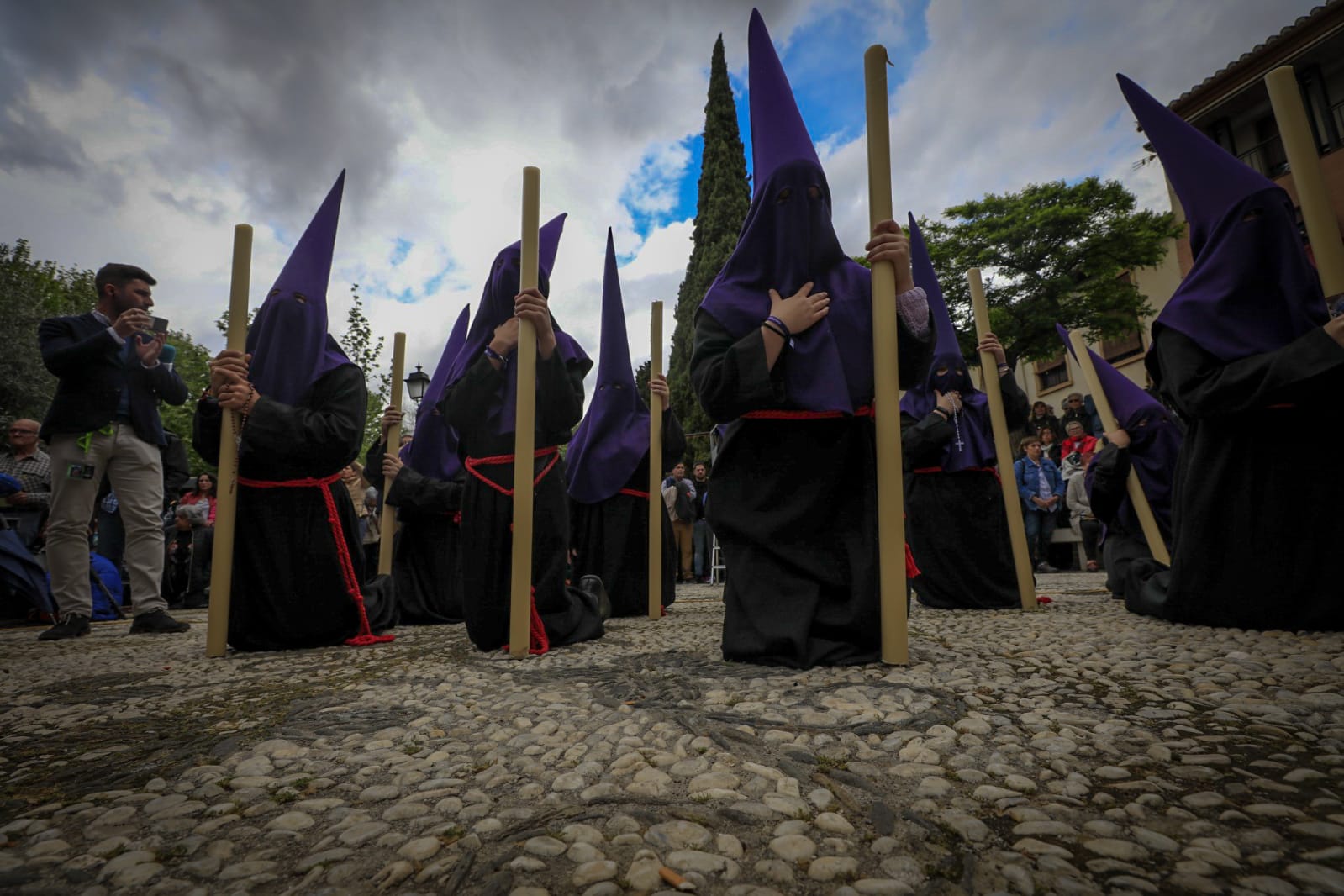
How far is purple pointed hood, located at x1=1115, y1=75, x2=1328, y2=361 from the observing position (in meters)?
2.60

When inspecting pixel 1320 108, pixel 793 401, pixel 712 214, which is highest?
pixel 712 214

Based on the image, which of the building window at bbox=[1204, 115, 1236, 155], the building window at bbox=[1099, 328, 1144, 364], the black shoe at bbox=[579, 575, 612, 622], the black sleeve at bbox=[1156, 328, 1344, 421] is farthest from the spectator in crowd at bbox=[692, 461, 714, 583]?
the building window at bbox=[1099, 328, 1144, 364]

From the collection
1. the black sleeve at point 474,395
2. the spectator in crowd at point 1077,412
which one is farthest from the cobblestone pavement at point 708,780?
the spectator in crowd at point 1077,412

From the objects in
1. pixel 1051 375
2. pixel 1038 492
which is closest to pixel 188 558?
pixel 1038 492

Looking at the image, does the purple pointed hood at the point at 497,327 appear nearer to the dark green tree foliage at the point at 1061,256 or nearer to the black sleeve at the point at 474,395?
the black sleeve at the point at 474,395

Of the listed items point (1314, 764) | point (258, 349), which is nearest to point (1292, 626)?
point (1314, 764)

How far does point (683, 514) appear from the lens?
34.7ft

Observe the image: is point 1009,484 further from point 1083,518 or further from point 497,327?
point 1083,518

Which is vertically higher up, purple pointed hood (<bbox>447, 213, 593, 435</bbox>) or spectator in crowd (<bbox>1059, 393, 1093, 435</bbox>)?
spectator in crowd (<bbox>1059, 393, 1093, 435</bbox>)

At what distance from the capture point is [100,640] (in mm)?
3928

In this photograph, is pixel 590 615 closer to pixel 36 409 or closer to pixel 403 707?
pixel 403 707

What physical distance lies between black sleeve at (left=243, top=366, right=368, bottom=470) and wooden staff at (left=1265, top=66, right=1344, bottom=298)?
13.8 ft

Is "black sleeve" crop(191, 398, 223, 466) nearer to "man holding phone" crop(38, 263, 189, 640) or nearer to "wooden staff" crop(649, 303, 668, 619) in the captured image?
"man holding phone" crop(38, 263, 189, 640)

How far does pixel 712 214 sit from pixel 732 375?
19.8m
